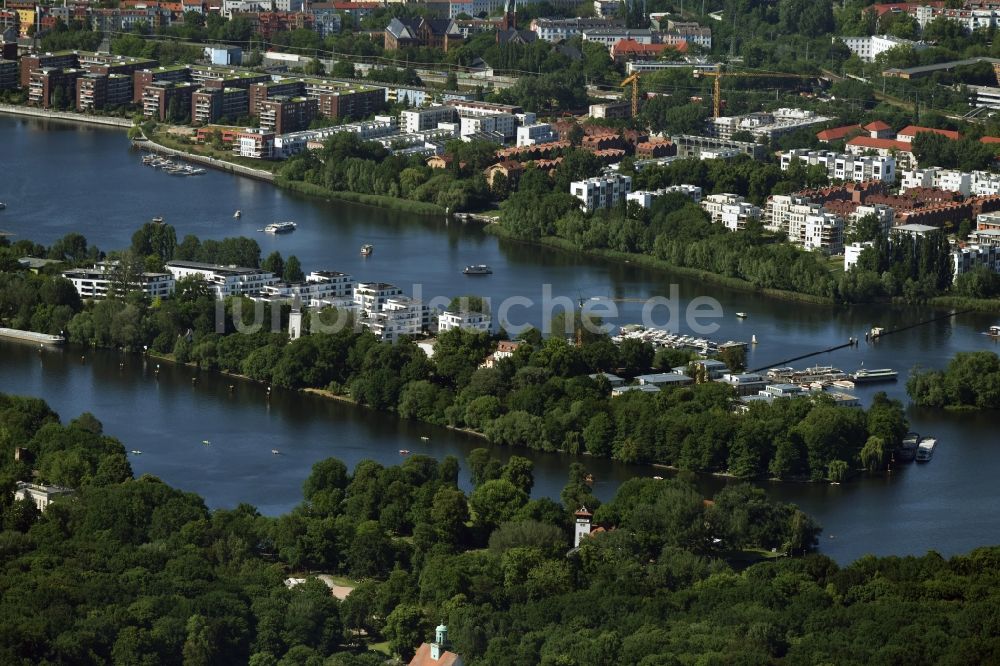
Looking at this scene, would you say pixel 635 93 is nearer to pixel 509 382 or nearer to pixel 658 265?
pixel 658 265

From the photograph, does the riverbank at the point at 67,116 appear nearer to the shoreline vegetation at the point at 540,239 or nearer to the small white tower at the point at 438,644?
the shoreline vegetation at the point at 540,239

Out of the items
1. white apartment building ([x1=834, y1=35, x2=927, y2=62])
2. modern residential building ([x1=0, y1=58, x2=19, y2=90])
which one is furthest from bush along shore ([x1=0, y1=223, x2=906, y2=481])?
white apartment building ([x1=834, y1=35, x2=927, y2=62])

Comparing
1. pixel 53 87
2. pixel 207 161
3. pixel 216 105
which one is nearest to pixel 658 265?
pixel 207 161

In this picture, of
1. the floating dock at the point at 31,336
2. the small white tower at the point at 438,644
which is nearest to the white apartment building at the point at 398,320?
the floating dock at the point at 31,336

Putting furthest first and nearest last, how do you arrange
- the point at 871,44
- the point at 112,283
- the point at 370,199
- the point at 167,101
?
the point at 871,44
the point at 167,101
the point at 370,199
the point at 112,283

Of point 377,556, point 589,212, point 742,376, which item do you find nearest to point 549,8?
point 589,212

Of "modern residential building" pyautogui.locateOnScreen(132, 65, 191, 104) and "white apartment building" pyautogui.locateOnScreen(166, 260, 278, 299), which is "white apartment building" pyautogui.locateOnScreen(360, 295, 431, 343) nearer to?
"white apartment building" pyautogui.locateOnScreen(166, 260, 278, 299)
